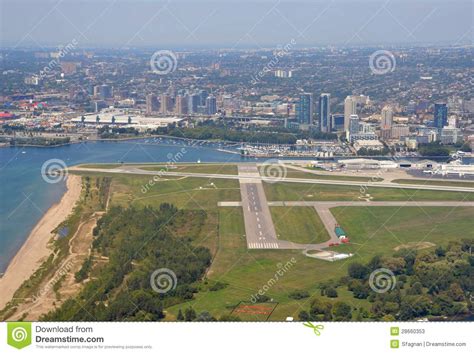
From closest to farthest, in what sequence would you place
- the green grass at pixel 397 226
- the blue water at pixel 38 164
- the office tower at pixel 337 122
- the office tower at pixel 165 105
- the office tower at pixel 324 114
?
the green grass at pixel 397 226
the blue water at pixel 38 164
the office tower at pixel 324 114
the office tower at pixel 337 122
the office tower at pixel 165 105

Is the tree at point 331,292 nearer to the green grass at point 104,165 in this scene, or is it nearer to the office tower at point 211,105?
the green grass at point 104,165

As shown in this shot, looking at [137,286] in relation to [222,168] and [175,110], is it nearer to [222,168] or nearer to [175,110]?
[222,168]

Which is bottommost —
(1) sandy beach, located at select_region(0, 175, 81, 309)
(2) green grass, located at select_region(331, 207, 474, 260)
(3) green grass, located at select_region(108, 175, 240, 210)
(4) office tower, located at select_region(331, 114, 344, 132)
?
(1) sandy beach, located at select_region(0, 175, 81, 309)

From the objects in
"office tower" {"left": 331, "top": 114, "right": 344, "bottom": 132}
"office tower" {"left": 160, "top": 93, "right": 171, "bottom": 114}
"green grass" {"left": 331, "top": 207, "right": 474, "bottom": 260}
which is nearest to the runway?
"green grass" {"left": 331, "top": 207, "right": 474, "bottom": 260}

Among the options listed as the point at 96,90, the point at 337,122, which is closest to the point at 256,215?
the point at 337,122

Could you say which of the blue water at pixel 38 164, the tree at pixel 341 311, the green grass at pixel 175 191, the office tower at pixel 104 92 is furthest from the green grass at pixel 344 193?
the office tower at pixel 104 92

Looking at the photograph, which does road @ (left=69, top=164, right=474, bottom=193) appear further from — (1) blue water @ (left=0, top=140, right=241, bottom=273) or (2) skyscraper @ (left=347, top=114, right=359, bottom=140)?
(2) skyscraper @ (left=347, top=114, right=359, bottom=140)

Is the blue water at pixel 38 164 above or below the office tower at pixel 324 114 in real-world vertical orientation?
below

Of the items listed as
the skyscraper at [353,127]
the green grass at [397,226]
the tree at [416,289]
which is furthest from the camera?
the skyscraper at [353,127]
